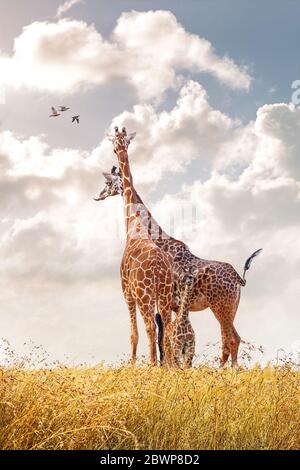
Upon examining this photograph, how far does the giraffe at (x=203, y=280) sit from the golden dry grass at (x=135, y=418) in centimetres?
609

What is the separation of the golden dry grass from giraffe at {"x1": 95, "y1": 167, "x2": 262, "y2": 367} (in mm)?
6095

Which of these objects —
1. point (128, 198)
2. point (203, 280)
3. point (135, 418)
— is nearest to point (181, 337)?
point (203, 280)

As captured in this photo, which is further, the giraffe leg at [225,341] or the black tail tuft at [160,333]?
the giraffe leg at [225,341]

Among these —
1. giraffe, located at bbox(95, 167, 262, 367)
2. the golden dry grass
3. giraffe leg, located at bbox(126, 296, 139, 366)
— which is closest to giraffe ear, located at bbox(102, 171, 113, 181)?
giraffe, located at bbox(95, 167, 262, 367)

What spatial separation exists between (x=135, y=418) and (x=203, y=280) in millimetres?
7262

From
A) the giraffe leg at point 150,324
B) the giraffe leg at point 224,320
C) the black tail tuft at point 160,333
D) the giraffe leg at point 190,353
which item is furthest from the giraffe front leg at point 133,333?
the giraffe leg at point 224,320

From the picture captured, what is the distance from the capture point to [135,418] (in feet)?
19.4

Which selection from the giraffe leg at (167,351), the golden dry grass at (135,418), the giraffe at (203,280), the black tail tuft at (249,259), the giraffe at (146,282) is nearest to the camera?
the golden dry grass at (135,418)

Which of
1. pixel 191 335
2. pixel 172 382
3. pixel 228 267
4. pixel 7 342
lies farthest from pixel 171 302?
pixel 7 342

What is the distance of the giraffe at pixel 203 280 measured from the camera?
1296 centimetres

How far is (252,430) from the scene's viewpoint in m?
6.06

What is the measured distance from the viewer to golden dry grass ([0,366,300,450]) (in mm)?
5199

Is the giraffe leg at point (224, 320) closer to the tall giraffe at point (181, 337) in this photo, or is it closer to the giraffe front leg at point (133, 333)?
the tall giraffe at point (181, 337)
